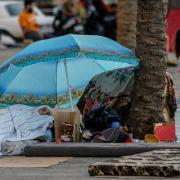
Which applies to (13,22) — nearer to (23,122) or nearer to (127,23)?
(127,23)

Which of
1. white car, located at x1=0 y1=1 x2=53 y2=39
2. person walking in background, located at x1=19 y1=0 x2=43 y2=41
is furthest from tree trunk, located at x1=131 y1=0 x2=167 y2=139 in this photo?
white car, located at x1=0 y1=1 x2=53 y2=39

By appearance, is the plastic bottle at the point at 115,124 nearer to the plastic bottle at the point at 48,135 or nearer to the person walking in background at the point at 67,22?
the plastic bottle at the point at 48,135

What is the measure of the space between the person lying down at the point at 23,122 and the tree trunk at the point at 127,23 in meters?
8.05

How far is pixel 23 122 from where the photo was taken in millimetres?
10133

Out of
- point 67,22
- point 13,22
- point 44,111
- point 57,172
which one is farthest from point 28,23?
point 57,172

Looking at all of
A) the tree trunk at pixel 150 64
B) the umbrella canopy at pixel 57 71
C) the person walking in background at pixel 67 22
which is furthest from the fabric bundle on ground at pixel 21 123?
the person walking in background at pixel 67 22

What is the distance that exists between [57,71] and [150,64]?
1.43 metres

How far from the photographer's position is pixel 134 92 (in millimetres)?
10078

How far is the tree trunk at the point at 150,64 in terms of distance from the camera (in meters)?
9.88

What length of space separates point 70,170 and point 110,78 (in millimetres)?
2283

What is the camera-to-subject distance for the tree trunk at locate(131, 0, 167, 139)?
9875 millimetres

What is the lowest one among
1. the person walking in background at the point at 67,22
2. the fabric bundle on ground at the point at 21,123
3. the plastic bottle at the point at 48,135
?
the plastic bottle at the point at 48,135

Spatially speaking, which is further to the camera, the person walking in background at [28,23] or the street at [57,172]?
the person walking in background at [28,23]

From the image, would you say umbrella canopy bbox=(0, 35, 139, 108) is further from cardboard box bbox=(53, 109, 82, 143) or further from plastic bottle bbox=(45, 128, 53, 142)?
plastic bottle bbox=(45, 128, 53, 142)
